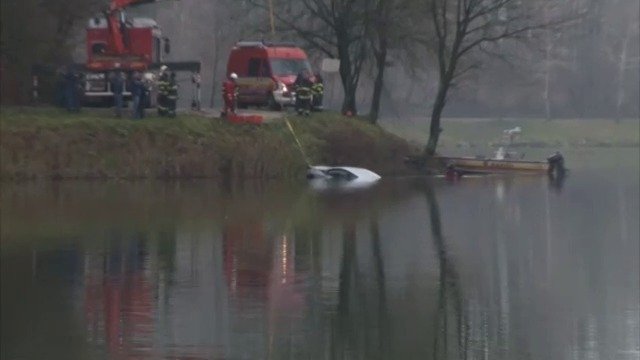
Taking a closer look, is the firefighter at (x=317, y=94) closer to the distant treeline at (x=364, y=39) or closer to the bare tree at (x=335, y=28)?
the distant treeline at (x=364, y=39)

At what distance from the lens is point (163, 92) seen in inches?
1510

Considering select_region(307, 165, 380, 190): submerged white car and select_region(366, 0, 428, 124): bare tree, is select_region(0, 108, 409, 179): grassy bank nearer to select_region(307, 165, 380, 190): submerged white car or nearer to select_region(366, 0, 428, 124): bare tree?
select_region(307, 165, 380, 190): submerged white car

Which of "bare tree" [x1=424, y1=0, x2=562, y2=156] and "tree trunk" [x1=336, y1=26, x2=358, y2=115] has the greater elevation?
"bare tree" [x1=424, y1=0, x2=562, y2=156]

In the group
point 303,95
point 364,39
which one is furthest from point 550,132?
point 303,95

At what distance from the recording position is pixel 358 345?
48.0ft

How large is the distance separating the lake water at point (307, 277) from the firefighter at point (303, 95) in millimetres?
8173

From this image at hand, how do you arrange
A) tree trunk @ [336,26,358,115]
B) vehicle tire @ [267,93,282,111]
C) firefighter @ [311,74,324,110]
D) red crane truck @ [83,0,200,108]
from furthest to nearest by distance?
tree trunk @ [336,26,358,115] < vehicle tire @ [267,93,282,111] < firefighter @ [311,74,324,110] < red crane truck @ [83,0,200,108]

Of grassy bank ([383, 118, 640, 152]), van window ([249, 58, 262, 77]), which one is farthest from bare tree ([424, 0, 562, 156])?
grassy bank ([383, 118, 640, 152])

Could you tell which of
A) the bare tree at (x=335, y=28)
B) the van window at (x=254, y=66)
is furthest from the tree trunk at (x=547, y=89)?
the van window at (x=254, y=66)

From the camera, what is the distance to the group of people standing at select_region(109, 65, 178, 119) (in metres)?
38.3

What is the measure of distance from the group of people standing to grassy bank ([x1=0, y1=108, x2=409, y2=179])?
45 centimetres

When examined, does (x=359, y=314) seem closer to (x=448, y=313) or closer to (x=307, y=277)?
(x=448, y=313)

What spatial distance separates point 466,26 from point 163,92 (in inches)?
494

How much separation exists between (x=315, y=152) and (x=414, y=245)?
17.1 metres
